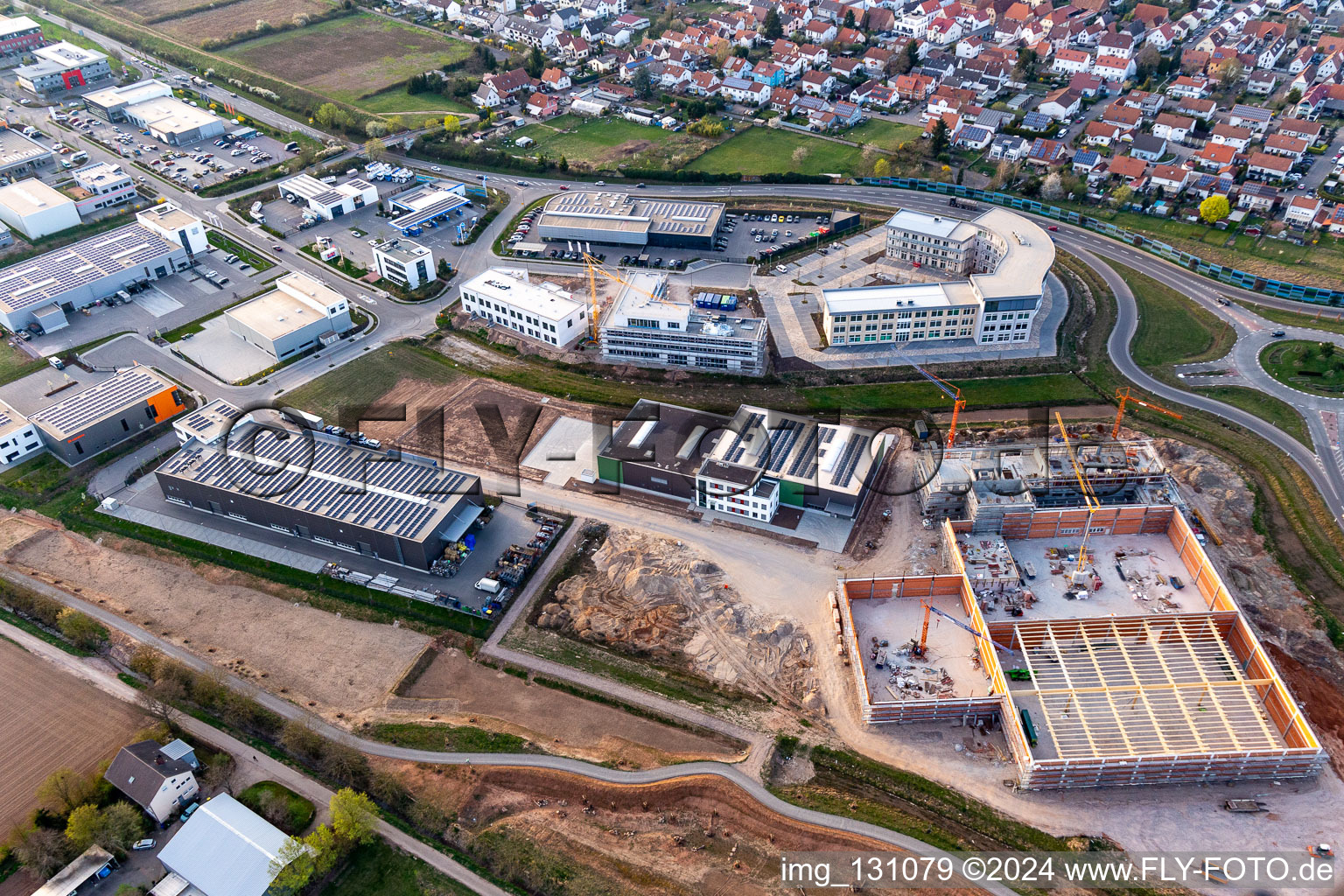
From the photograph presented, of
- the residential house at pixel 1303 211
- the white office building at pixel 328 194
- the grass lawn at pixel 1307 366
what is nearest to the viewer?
the grass lawn at pixel 1307 366

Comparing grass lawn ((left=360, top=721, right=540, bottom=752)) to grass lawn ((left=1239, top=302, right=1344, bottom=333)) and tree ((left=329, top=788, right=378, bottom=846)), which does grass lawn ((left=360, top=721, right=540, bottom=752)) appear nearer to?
tree ((left=329, top=788, right=378, bottom=846))

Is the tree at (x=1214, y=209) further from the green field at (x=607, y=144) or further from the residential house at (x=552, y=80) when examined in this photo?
the residential house at (x=552, y=80)

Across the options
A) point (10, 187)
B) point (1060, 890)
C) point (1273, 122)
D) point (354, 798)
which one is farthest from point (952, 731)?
point (10, 187)

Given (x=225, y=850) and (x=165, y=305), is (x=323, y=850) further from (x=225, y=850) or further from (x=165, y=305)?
(x=165, y=305)

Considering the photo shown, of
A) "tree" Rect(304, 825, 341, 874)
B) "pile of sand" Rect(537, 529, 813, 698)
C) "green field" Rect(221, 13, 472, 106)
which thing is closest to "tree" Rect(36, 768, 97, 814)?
"tree" Rect(304, 825, 341, 874)

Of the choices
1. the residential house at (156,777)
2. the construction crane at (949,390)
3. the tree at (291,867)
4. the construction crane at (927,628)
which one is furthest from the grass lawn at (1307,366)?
the residential house at (156,777)

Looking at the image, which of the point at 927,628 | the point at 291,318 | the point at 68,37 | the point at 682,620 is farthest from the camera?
the point at 68,37

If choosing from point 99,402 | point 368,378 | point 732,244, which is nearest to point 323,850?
point 368,378
